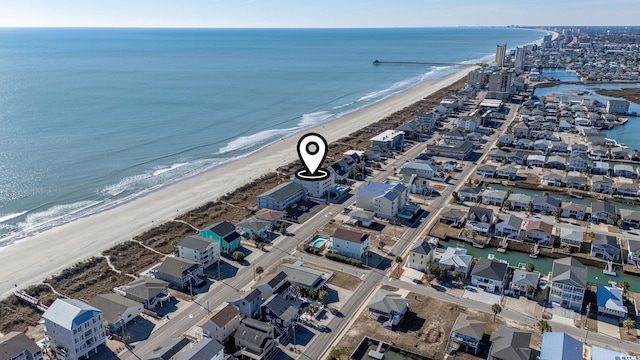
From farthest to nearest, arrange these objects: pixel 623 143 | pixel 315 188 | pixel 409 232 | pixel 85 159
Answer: pixel 623 143 < pixel 85 159 < pixel 315 188 < pixel 409 232

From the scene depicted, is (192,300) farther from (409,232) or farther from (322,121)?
(322,121)

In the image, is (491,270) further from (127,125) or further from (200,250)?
(127,125)

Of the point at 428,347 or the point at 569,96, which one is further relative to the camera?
the point at 569,96

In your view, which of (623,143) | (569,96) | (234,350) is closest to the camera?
(234,350)

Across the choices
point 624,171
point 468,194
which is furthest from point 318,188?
point 624,171

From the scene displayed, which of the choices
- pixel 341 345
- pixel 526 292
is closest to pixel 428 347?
pixel 341 345

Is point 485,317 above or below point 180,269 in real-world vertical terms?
below

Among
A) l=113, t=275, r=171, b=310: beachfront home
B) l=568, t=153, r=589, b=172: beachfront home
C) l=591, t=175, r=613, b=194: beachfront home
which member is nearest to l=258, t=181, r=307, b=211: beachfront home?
l=113, t=275, r=171, b=310: beachfront home

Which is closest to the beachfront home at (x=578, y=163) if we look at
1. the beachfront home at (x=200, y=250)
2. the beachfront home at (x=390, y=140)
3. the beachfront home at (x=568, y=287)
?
the beachfront home at (x=390, y=140)
